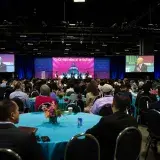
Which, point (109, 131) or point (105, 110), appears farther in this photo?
point (105, 110)

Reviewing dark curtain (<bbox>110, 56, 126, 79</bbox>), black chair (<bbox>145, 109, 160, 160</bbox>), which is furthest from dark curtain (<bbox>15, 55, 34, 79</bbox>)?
black chair (<bbox>145, 109, 160, 160</bbox>)

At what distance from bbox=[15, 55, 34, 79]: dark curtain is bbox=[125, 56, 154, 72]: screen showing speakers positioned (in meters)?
15.8

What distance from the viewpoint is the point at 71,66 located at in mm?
29062

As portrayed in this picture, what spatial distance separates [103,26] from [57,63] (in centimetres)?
1136

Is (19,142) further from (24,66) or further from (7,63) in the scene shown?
(24,66)

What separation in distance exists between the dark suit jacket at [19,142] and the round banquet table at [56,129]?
0.93 metres

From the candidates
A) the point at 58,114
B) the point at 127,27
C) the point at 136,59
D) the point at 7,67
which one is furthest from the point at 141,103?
the point at 7,67

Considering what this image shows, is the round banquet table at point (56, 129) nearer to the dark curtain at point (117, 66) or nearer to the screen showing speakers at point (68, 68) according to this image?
the screen showing speakers at point (68, 68)

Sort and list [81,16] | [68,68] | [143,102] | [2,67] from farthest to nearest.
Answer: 1. [68,68]
2. [2,67]
3. [81,16]
4. [143,102]

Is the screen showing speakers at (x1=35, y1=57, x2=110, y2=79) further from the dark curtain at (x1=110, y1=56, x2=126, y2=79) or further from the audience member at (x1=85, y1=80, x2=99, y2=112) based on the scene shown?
the audience member at (x1=85, y1=80, x2=99, y2=112)

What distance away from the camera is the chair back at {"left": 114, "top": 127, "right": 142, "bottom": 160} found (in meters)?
3.45

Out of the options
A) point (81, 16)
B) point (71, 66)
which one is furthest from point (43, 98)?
point (71, 66)

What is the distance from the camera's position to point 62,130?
413 cm

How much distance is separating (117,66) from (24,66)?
10171mm
